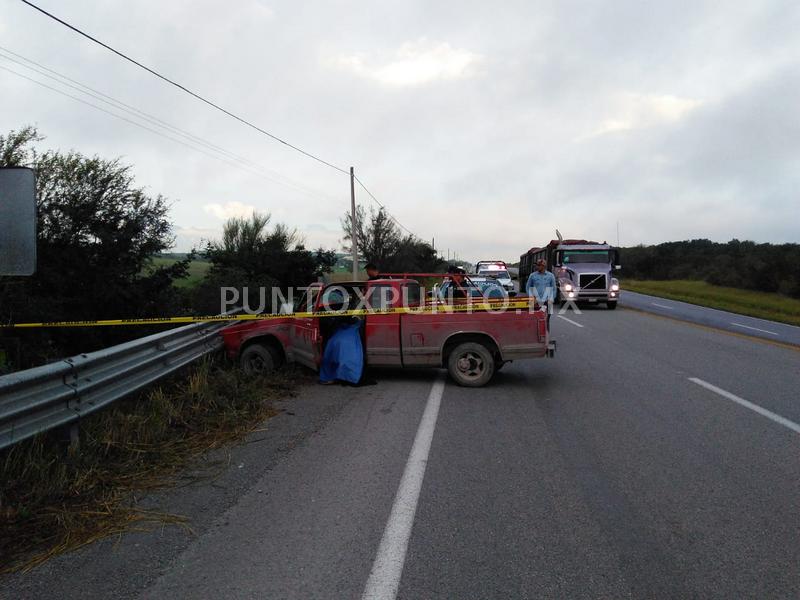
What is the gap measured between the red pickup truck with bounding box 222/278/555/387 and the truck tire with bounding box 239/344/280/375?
21mm

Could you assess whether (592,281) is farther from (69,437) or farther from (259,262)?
(69,437)

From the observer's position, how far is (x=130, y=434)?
18.5ft

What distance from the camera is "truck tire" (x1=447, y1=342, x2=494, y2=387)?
873cm

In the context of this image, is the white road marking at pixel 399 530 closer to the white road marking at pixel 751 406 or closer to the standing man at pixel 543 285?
the white road marking at pixel 751 406

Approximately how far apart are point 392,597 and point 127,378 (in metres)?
4.22

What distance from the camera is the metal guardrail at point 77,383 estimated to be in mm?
4406

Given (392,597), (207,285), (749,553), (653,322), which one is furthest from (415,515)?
(653,322)

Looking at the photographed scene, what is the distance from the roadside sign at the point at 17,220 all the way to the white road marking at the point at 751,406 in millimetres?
7353

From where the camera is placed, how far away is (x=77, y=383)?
5223 mm

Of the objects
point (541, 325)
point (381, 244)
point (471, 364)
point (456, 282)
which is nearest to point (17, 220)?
point (471, 364)

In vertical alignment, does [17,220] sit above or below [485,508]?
above

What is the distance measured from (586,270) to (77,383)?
22157mm

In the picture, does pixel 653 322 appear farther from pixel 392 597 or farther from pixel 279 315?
pixel 392 597

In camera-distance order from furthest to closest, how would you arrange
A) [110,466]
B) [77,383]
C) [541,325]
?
[541,325] → [77,383] → [110,466]
